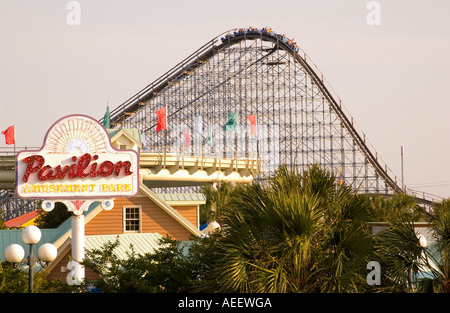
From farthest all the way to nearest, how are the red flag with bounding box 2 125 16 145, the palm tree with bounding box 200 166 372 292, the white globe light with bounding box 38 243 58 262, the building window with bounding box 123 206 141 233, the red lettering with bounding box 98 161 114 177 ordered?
the red flag with bounding box 2 125 16 145 < the building window with bounding box 123 206 141 233 < the red lettering with bounding box 98 161 114 177 < the white globe light with bounding box 38 243 58 262 < the palm tree with bounding box 200 166 372 292

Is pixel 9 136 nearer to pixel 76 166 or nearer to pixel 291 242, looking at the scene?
pixel 76 166

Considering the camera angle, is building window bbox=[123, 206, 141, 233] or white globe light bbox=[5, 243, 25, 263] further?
building window bbox=[123, 206, 141, 233]

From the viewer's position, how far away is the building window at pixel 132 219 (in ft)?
75.5

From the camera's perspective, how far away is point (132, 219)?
23.0m

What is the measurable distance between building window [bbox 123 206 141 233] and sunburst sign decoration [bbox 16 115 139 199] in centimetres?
549

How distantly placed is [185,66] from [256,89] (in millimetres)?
6149

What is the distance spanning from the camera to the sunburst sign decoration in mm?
17266

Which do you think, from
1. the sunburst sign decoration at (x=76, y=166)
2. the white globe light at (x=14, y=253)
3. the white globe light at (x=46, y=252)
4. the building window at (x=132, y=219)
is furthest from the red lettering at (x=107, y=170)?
the white globe light at (x=14, y=253)

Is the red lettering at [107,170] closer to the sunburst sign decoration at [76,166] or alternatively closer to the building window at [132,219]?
the sunburst sign decoration at [76,166]

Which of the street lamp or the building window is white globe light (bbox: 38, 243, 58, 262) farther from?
the building window

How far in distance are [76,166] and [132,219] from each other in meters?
5.85

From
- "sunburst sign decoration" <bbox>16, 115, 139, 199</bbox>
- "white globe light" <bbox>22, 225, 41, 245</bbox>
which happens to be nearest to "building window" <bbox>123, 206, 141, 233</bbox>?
"sunburst sign decoration" <bbox>16, 115, 139, 199</bbox>

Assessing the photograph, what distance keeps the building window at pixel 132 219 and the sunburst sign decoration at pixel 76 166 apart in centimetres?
549

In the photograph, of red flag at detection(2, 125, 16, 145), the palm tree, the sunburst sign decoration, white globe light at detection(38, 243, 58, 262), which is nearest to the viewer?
the palm tree
